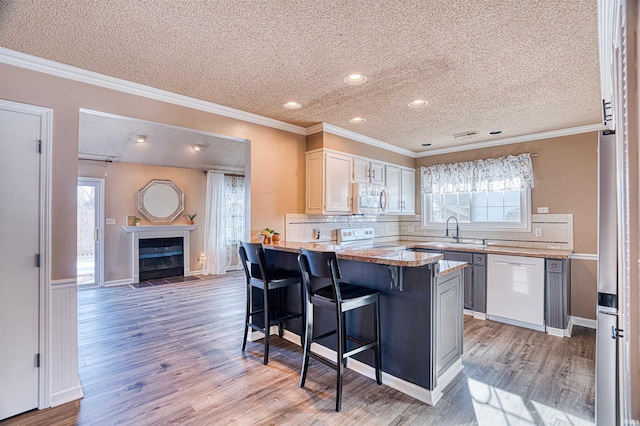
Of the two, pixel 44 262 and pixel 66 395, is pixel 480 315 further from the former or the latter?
pixel 44 262

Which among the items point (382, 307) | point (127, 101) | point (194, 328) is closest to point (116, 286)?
point (194, 328)

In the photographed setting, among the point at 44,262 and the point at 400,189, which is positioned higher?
the point at 400,189

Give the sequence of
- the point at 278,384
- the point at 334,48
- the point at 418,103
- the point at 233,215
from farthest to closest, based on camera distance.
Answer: the point at 233,215, the point at 418,103, the point at 278,384, the point at 334,48

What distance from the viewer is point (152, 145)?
5113mm

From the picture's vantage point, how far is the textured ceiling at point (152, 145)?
4.11m

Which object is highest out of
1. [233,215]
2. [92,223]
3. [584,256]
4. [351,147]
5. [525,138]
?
[525,138]

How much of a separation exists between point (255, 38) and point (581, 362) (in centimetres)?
385

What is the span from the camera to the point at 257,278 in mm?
3117

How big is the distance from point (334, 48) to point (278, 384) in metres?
2.56

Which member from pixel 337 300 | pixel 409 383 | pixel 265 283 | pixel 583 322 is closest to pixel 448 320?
pixel 409 383

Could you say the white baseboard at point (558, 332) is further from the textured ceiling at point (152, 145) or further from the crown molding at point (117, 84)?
the textured ceiling at point (152, 145)

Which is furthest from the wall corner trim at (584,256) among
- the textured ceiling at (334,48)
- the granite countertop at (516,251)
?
the textured ceiling at (334,48)

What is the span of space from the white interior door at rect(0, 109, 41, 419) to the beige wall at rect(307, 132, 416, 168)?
2.65 m

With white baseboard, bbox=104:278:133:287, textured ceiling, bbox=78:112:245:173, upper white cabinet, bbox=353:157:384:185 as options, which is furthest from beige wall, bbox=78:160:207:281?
upper white cabinet, bbox=353:157:384:185
